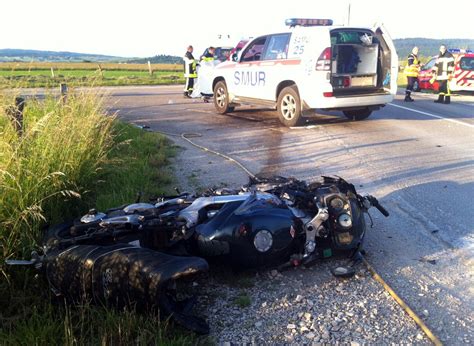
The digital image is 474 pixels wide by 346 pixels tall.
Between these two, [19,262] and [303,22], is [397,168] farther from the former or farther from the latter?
[303,22]

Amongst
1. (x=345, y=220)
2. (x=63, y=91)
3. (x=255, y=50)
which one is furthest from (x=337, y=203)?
(x=255, y=50)

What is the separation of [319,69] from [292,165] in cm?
318

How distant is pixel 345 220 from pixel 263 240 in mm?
700

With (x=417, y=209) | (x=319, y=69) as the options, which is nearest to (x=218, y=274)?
(x=417, y=209)

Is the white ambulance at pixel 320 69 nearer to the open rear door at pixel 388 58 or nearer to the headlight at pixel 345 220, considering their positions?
the open rear door at pixel 388 58

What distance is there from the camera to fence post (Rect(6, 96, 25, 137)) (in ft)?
14.4

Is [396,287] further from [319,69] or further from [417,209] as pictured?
[319,69]

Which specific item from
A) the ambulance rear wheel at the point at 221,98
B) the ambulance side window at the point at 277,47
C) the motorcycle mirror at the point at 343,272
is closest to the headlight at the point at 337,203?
the motorcycle mirror at the point at 343,272

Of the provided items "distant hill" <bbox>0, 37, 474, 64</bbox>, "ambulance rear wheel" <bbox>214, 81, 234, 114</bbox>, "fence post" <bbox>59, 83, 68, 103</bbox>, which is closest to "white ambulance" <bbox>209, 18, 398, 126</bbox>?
"ambulance rear wheel" <bbox>214, 81, 234, 114</bbox>

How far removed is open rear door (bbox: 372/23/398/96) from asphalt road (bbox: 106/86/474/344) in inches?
35.5

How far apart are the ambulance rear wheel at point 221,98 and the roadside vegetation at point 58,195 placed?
16.9 ft

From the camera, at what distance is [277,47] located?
32.3 feet

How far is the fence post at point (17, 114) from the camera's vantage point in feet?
14.4

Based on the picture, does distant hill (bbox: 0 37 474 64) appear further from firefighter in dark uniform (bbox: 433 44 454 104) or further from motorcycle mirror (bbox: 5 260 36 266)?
firefighter in dark uniform (bbox: 433 44 454 104)
